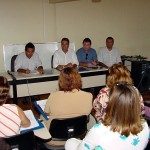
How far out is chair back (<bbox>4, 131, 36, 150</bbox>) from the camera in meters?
1.61

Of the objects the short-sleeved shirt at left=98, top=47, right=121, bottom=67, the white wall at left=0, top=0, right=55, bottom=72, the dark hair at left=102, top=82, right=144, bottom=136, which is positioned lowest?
the dark hair at left=102, top=82, right=144, bottom=136

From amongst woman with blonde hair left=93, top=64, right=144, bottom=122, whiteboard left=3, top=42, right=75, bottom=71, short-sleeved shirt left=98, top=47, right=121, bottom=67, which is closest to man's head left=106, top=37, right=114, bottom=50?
short-sleeved shirt left=98, top=47, right=121, bottom=67

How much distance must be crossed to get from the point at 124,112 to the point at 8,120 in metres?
0.90

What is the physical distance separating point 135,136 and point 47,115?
1022 millimetres

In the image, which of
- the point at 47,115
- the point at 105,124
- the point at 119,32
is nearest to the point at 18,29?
the point at 119,32

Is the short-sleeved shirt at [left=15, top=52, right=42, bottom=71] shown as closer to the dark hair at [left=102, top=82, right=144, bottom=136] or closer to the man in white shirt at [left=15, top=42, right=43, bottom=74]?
the man in white shirt at [left=15, top=42, right=43, bottom=74]

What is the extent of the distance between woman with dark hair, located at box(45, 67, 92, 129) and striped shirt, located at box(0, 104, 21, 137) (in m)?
0.41

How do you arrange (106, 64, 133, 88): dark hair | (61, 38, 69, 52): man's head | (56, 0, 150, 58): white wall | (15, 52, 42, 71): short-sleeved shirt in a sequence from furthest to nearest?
1. (56, 0, 150, 58): white wall
2. (61, 38, 69, 52): man's head
3. (15, 52, 42, 71): short-sleeved shirt
4. (106, 64, 133, 88): dark hair

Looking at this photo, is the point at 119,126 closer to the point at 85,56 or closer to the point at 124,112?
the point at 124,112

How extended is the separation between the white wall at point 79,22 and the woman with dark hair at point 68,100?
312 centimetres

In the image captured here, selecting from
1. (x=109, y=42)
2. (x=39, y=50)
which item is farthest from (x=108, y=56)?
(x=39, y=50)

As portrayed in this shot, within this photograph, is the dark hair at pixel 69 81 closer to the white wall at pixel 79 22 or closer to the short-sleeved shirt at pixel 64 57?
the short-sleeved shirt at pixel 64 57

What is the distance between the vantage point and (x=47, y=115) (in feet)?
7.25

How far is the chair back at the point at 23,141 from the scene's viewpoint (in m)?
1.61
